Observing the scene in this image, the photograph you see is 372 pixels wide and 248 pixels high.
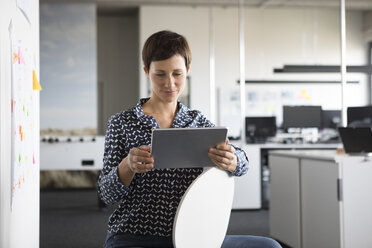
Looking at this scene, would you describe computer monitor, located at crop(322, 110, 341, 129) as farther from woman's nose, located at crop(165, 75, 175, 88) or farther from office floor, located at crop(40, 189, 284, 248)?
woman's nose, located at crop(165, 75, 175, 88)

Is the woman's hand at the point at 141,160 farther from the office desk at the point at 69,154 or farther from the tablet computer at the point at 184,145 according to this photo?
the office desk at the point at 69,154

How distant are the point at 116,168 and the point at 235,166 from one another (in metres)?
0.36

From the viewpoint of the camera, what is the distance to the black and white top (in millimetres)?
1424

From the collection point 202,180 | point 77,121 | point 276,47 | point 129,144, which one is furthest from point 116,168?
point 276,47

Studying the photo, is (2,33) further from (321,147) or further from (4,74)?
(321,147)

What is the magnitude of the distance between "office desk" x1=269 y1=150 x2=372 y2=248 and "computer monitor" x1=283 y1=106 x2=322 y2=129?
255cm

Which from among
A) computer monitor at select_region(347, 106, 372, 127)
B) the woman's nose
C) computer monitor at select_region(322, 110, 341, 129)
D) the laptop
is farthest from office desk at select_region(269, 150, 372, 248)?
computer monitor at select_region(322, 110, 341, 129)

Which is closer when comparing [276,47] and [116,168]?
[116,168]

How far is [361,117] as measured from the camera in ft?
21.9

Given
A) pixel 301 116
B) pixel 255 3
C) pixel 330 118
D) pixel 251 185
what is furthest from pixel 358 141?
pixel 255 3

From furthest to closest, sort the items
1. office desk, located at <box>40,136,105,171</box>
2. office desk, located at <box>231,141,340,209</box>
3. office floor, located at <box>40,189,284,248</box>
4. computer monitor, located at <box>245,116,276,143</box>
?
computer monitor, located at <box>245,116,276,143</box> → office desk, located at <box>40,136,105,171</box> → office desk, located at <box>231,141,340,209</box> → office floor, located at <box>40,189,284,248</box>

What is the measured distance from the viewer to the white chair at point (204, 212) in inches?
46.6

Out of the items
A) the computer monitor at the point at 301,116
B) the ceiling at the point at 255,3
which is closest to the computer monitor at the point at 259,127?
the computer monitor at the point at 301,116

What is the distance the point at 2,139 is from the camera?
56.6 inches
